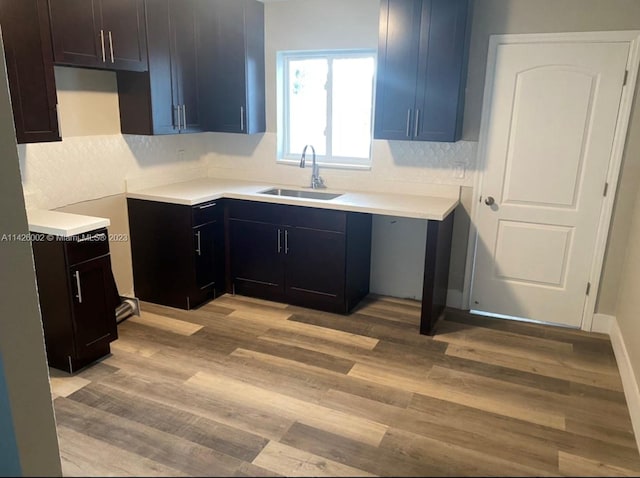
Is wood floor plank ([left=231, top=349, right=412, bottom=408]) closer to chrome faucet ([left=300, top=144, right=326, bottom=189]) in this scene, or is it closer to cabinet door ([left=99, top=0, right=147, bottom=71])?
chrome faucet ([left=300, top=144, right=326, bottom=189])

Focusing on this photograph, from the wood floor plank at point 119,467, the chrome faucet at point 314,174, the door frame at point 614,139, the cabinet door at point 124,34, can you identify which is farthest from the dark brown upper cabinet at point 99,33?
the wood floor plank at point 119,467

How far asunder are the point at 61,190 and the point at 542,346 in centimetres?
345

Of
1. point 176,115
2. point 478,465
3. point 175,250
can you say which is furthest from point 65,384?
point 478,465

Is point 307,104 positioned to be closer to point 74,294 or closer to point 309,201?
point 309,201

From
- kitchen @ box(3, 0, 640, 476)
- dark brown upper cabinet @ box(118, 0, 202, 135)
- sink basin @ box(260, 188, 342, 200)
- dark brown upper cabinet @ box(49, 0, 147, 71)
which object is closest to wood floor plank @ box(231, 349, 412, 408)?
kitchen @ box(3, 0, 640, 476)

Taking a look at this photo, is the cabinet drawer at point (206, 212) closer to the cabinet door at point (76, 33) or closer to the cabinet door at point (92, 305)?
the cabinet door at point (92, 305)

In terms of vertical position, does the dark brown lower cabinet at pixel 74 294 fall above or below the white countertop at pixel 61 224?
below

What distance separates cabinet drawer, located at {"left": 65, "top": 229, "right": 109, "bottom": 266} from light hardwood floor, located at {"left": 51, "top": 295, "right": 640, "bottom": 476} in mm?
681

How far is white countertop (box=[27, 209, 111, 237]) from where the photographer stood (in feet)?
8.83

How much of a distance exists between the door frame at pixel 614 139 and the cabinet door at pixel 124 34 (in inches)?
95.8

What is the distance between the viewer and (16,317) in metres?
1.19

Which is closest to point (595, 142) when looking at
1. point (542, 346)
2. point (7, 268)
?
point (542, 346)

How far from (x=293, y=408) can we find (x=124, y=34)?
2601 millimetres

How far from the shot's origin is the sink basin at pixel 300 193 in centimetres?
404
